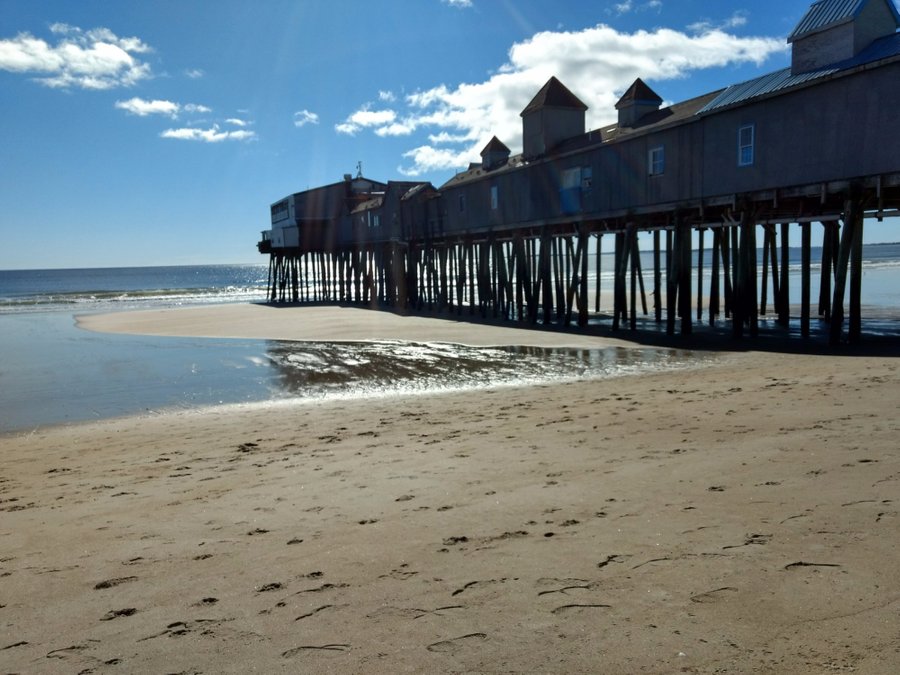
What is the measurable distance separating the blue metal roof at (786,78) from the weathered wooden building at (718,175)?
50 millimetres

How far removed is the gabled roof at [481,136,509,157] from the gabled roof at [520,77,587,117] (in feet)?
15.0

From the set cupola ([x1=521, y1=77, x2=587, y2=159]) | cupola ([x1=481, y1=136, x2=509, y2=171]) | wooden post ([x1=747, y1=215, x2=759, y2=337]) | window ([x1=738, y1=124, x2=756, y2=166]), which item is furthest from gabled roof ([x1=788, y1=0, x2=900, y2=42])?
cupola ([x1=481, y1=136, x2=509, y2=171])

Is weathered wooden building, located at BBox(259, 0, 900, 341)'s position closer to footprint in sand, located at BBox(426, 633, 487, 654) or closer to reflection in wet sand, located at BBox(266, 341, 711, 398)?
reflection in wet sand, located at BBox(266, 341, 711, 398)

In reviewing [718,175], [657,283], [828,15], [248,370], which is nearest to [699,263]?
[657,283]

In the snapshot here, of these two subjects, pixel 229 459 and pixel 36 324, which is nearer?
pixel 229 459

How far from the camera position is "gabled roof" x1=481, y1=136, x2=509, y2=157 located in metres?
32.1

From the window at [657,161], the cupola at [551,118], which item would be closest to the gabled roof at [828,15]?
the window at [657,161]

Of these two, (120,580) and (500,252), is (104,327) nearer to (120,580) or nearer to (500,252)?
(500,252)

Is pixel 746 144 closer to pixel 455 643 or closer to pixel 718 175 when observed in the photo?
pixel 718 175

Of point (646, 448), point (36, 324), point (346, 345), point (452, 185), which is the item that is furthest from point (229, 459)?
point (36, 324)

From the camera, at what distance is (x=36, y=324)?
35.3m

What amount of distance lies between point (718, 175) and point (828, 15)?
14.0ft

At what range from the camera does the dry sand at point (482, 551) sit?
3.24m

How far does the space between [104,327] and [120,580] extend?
30.6 metres
